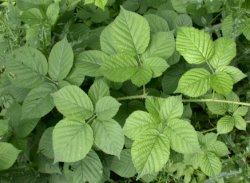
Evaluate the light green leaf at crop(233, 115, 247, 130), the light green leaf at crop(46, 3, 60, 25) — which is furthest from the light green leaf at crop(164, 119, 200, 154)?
the light green leaf at crop(46, 3, 60, 25)

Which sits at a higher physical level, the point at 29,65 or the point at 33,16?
the point at 33,16

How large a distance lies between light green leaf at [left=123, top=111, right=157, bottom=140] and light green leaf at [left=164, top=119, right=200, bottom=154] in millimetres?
53

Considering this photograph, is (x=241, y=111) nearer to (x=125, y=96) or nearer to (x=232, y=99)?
(x=232, y=99)

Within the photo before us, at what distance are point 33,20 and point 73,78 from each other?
0.96 ft

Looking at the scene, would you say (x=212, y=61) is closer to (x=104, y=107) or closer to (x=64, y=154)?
(x=104, y=107)

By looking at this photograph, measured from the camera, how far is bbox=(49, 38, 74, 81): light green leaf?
111cm

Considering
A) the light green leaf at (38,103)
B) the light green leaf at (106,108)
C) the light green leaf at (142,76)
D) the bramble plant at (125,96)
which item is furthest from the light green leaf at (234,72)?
the light green leaf at (38,103)

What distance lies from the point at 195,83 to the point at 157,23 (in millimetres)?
303

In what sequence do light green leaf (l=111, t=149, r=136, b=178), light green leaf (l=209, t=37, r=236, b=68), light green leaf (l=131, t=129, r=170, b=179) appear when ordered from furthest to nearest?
light green leaf (l=111, t=149, r=136, b=178) < light green leaf (l=209, t=37, r=236, b=68) < light green leaf (l=131, t=129, r=170, b=179)

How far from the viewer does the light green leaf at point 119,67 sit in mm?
1041

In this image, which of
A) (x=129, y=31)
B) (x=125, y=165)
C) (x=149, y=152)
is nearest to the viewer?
(x=149, y=152)

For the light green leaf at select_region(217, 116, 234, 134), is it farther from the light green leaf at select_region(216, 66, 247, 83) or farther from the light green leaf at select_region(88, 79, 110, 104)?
the light green leaf at select_region(88, 79, 110, 104)

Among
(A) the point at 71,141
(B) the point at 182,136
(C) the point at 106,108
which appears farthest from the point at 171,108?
(A) the point at 71,141

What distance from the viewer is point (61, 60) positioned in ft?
3.67
